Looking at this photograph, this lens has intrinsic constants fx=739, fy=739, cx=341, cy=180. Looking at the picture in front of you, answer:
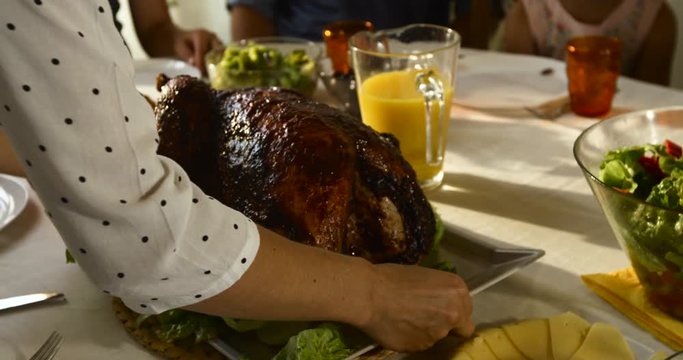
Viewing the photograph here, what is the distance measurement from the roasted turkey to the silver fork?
254mm

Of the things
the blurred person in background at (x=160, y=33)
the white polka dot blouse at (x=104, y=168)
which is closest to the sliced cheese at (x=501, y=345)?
the white polka dot blouse at (x=104, y=168)

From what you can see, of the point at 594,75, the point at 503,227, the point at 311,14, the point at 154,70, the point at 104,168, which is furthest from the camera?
the point at 311,14

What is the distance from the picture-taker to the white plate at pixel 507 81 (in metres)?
1.53

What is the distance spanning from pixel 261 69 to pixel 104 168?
978 millimetres

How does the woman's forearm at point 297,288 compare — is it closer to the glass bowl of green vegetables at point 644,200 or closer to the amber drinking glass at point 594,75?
the glass bowl of green vegetables at point 644,200

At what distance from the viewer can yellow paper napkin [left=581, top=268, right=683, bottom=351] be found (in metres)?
0.82

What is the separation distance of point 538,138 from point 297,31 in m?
1.32

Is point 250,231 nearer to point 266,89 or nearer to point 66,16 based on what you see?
point 66,16

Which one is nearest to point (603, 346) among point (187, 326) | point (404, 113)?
point (187, 326)

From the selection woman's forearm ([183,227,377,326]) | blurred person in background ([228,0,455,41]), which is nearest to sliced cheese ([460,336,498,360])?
woman's forearm ([183,227,377,326])

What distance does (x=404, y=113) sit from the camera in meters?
1.25

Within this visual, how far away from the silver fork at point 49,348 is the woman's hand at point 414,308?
0.35 m

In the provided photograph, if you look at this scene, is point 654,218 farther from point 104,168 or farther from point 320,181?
point 104,168

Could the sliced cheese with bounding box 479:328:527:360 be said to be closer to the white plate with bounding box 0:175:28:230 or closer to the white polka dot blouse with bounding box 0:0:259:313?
the white polka dot blouse with bounding box 0:0:259:313
